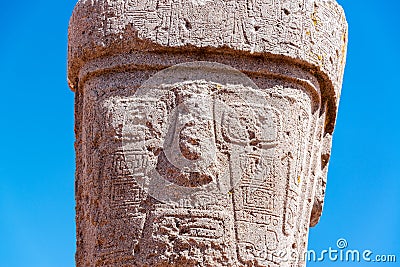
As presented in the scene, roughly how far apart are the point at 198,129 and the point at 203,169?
21 centimetres

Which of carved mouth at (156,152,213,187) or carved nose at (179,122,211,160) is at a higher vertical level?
carved nose at (179,122,211,160)

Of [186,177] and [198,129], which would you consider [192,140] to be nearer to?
[198,129]

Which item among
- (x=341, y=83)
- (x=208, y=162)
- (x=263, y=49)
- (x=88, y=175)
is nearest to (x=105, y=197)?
(x=88, y=175)

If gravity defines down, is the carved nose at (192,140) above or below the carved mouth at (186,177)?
above

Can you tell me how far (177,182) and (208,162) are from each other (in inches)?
7.5

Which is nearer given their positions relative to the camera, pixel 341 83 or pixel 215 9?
pixel 215 9

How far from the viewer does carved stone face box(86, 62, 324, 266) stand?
546cm

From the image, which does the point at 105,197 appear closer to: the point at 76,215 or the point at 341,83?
the point at 76,215

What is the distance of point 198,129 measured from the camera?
5.56 metres

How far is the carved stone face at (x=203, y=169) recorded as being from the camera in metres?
5.46

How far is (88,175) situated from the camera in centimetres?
580

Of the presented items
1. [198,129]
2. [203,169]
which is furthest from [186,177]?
[198,129]

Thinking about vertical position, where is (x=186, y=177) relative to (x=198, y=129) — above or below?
below

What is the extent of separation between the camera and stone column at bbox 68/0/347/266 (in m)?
5.49
